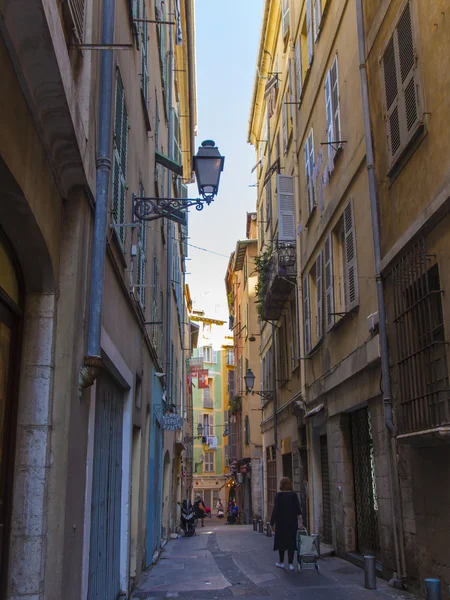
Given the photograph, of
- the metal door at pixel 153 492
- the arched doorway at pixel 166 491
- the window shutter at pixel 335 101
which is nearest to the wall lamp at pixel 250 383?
the arched doorway at pixel 166 491

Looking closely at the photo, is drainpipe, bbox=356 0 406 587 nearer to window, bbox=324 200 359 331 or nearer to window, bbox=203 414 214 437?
window, bbox=324 200 359 331

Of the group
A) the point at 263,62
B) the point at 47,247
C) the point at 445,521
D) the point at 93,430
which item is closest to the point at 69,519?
the point at 93,430

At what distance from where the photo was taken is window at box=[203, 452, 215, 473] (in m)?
64.2

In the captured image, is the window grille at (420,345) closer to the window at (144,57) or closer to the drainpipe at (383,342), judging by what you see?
the drainpipe at (383,342)

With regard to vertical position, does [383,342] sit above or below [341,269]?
below

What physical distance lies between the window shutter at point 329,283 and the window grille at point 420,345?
398 cm

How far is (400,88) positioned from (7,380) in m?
6.44

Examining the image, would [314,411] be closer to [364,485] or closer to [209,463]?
[364,485]

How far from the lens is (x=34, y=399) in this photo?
4629mm

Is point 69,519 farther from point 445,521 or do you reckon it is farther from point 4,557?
point 445,521

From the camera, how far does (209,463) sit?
64500mm

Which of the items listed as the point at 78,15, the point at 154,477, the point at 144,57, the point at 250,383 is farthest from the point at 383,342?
the point at 250,383

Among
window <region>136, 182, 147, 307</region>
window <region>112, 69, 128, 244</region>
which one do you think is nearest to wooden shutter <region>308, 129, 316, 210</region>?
window <region>136, 182, 147, 307</region>

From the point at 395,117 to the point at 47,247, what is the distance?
589 centimetres
